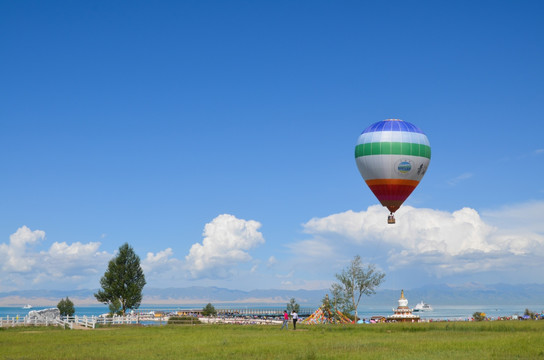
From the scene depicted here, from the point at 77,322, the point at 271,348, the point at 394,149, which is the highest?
the point at 394,149

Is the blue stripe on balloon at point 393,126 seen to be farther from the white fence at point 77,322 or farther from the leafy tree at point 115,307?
the leafy tree at point 115,307

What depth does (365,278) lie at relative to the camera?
281 feet

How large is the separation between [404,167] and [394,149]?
1849 millimetres

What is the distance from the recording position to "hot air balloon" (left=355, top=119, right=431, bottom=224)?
53406mm

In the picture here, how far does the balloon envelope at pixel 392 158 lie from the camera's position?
175 ft

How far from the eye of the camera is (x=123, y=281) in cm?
8662

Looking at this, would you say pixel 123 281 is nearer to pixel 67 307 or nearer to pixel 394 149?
pixel 67 307

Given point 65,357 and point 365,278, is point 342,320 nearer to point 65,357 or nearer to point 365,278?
point 365,278

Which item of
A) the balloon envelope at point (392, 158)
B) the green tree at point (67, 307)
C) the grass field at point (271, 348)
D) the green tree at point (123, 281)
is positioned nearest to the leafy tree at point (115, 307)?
the green tree at point (123, 281)

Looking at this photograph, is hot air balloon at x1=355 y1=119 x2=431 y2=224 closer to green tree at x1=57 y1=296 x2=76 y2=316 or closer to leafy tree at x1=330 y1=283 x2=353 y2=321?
leafy tree at x1=330 y1=283 x2=353 y2=321

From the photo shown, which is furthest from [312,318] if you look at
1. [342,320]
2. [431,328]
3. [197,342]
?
[197,342]

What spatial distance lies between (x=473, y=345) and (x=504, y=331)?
14876 mm

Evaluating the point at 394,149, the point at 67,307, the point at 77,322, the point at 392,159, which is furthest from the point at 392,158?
the point at 67,307

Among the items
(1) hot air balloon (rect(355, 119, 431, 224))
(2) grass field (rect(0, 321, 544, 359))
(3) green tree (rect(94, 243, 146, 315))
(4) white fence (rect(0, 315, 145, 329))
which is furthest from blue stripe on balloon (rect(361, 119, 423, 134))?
(3) green tree (rect(94, 243, 146, 315))
